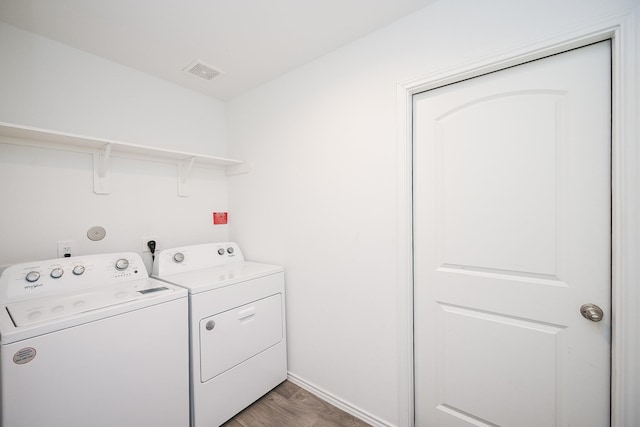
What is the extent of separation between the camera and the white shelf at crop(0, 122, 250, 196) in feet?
4.58

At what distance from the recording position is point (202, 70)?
1.94 meters

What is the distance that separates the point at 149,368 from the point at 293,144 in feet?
5.26

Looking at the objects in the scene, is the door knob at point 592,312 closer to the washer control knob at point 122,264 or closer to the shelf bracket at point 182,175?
the washer control knob at point 122,264

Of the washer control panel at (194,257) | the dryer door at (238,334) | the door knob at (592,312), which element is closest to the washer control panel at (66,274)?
the washer control panel at (194,257)

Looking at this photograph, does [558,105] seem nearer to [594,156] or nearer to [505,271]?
[594,156]

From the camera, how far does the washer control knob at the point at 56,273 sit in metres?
1.37

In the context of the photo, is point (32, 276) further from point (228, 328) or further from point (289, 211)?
point (289, 211)

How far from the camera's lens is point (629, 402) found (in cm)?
94

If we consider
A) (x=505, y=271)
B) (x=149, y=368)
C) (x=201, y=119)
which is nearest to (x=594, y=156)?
(x=505, y=271)

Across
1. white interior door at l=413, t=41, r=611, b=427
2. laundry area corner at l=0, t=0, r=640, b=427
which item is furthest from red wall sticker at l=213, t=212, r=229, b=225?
white interior door at l=413, t=41, r=611, b=427

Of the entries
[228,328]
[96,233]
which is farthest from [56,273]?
[228,328]

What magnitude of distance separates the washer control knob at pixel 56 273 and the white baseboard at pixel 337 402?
160 cm

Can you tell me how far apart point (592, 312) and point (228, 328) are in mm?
1779

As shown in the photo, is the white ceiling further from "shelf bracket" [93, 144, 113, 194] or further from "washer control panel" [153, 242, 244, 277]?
"washer control panel" [153, 242, 244, 277]
